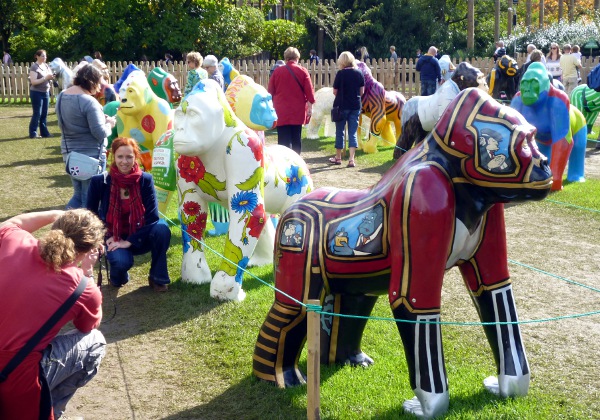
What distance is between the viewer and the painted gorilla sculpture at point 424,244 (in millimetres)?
3807

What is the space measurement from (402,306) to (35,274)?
6.12 ft

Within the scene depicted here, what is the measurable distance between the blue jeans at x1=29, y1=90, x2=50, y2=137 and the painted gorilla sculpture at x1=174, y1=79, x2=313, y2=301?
1100cm

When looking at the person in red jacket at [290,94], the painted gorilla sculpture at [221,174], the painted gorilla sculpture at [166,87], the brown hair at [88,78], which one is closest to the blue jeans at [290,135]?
the person in red jacket at [290,94]

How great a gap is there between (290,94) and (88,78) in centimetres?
474

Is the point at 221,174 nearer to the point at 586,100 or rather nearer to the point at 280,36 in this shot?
the point at 586,100

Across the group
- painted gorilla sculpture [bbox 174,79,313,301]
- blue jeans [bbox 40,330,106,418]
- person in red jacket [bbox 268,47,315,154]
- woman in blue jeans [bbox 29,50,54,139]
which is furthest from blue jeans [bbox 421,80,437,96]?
blue jeans [bbox 40,330,106,418]

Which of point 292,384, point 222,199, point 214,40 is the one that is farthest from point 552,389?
point 214,40

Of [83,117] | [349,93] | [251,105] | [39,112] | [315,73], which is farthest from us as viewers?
[315,73]

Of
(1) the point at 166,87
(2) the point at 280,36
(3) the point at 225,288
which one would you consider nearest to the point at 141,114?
(1) the point at 166,87

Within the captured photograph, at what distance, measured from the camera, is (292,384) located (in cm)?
463

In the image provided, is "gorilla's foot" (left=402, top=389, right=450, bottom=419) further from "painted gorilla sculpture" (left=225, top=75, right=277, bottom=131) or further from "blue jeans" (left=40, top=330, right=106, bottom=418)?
"painted gorilla sculpture" (left=225, top=75, right=277, bottom=131)

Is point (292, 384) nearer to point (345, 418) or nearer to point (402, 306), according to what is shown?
point (345, 418)

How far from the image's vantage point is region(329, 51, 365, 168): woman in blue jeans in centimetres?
1259

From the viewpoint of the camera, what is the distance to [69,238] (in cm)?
370
